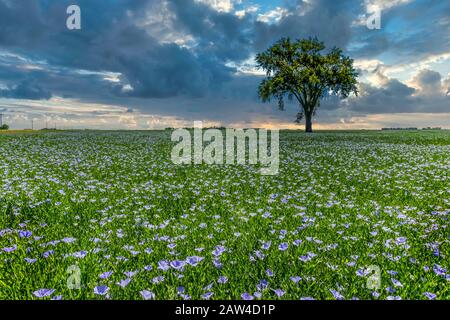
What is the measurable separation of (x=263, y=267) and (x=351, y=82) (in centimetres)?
5622

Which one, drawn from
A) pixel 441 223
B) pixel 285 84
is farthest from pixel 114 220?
pixel 285 84

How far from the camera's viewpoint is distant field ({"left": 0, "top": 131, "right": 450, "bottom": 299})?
3955 mm

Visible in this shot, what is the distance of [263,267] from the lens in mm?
4445

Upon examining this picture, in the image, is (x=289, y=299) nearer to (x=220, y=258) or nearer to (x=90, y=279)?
(x=220, y=258)

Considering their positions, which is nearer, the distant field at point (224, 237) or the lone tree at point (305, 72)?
the distant field at point (224, 237)

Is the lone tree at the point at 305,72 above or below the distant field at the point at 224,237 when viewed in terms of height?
above

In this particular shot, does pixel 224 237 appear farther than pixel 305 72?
No

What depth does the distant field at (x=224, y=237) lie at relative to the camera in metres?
3.96

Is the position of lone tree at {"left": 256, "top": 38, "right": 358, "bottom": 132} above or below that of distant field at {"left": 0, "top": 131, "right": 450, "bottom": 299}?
above

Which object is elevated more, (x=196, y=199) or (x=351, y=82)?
(x=351, y=82)

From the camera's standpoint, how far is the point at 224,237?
5.78 metres

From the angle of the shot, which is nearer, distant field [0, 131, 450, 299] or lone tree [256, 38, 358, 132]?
distant field [0, 131, 450, 299]
